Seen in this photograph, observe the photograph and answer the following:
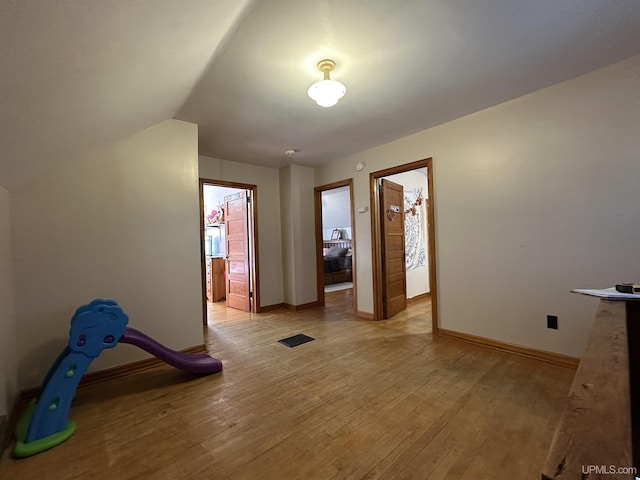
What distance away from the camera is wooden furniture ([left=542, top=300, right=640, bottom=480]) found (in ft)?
1.47

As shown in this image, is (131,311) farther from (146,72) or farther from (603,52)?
(603,52)

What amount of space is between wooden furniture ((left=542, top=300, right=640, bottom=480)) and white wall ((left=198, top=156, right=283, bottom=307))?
3.96 m

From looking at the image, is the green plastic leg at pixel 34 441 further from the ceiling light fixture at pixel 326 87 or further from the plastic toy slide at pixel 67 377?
the ceiling light fixture at pixel 326 87

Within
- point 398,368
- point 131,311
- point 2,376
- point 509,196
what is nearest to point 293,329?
point 398,368

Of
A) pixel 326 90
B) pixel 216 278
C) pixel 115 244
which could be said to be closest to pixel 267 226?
pixel 216 278

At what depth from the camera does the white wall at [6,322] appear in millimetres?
1642

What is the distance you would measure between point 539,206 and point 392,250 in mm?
1905

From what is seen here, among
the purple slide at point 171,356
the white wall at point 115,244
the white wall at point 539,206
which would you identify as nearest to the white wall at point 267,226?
the white wall at point 115,244

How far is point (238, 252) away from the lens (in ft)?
15.3

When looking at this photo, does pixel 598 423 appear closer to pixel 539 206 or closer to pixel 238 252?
pixel 539 206

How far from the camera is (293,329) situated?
346cm

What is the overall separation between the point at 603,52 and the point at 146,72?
302 centimetres

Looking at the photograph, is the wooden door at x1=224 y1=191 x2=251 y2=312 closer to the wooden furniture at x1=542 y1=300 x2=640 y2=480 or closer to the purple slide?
the purple slide

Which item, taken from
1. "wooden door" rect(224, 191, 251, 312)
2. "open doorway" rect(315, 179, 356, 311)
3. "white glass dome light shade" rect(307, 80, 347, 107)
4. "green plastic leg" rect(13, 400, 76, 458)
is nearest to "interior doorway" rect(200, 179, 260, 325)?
"wooden door" rect(224, 191, 251, 312)
